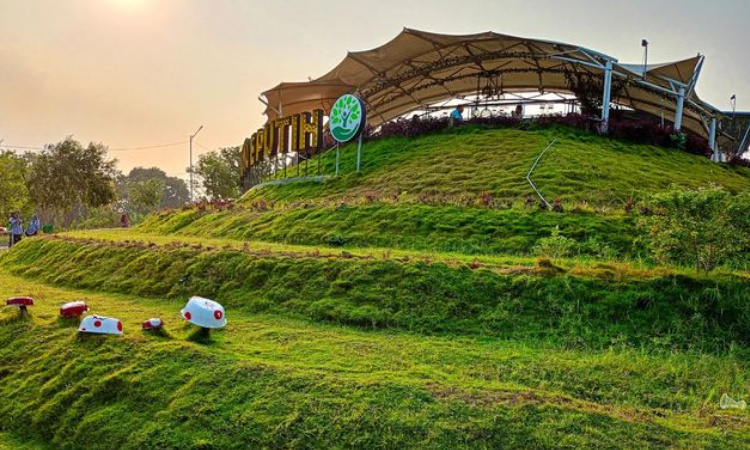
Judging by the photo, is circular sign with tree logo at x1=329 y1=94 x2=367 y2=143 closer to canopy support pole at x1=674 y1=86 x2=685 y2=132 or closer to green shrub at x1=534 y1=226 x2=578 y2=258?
green shrub at x1=534 y1=226 x2=578 y2=258

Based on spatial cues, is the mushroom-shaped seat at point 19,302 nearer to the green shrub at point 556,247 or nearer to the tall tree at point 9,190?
the green shrub at point 556,247

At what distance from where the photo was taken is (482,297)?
649cm

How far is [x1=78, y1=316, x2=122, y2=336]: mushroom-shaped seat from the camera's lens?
18.1 ft

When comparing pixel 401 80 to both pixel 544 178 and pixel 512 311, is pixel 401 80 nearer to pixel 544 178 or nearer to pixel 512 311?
pixel 544 178

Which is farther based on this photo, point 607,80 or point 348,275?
point 607,80

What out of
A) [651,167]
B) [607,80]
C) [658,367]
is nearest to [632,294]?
[658,367]

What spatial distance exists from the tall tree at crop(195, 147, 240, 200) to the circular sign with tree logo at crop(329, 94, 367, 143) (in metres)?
25.9

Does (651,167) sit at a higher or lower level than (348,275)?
higher

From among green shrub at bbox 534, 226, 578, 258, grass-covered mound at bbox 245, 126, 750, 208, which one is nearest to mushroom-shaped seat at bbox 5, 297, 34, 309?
green shrub at bbox 534, 226, 578, 258

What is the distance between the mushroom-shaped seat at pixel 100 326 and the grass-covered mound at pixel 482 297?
6.22 ft

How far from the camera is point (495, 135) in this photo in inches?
640

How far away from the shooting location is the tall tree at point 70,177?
3472 centimetres

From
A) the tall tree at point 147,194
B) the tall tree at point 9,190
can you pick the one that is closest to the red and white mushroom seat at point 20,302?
the tall tree at point 9,190

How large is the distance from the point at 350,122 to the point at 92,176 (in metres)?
27.6
